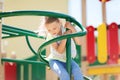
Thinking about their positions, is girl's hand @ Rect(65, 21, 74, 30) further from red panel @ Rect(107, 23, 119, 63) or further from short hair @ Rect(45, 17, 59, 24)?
red panel @ Rect(107, 23, 119, 63)

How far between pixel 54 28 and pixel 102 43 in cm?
170

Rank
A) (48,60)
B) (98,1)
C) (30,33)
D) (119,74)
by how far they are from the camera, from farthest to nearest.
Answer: (98,1) < (119,74) < (30,33) < (48,60)

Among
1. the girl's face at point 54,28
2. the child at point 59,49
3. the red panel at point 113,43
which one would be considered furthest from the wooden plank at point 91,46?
the girl's face at point 54,28

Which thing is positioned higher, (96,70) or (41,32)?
(41,32)

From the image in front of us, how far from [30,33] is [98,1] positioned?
1553 mm

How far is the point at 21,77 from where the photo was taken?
11.2 feet

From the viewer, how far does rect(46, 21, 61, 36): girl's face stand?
1.49 meters

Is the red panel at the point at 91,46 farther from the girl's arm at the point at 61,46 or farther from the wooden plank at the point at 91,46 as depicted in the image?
the girl's arm at the point at 61,46

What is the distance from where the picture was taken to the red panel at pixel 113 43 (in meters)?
3.08

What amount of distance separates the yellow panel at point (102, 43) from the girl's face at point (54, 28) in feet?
5.44

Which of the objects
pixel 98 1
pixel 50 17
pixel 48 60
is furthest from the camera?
pixel 98 1

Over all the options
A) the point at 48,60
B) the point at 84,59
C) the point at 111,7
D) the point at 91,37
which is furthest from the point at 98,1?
the point at 48,60

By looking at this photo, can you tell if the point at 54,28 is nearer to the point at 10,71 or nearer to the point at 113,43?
the point at 113,43

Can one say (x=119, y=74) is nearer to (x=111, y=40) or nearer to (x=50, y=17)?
(x=111, y=40)
